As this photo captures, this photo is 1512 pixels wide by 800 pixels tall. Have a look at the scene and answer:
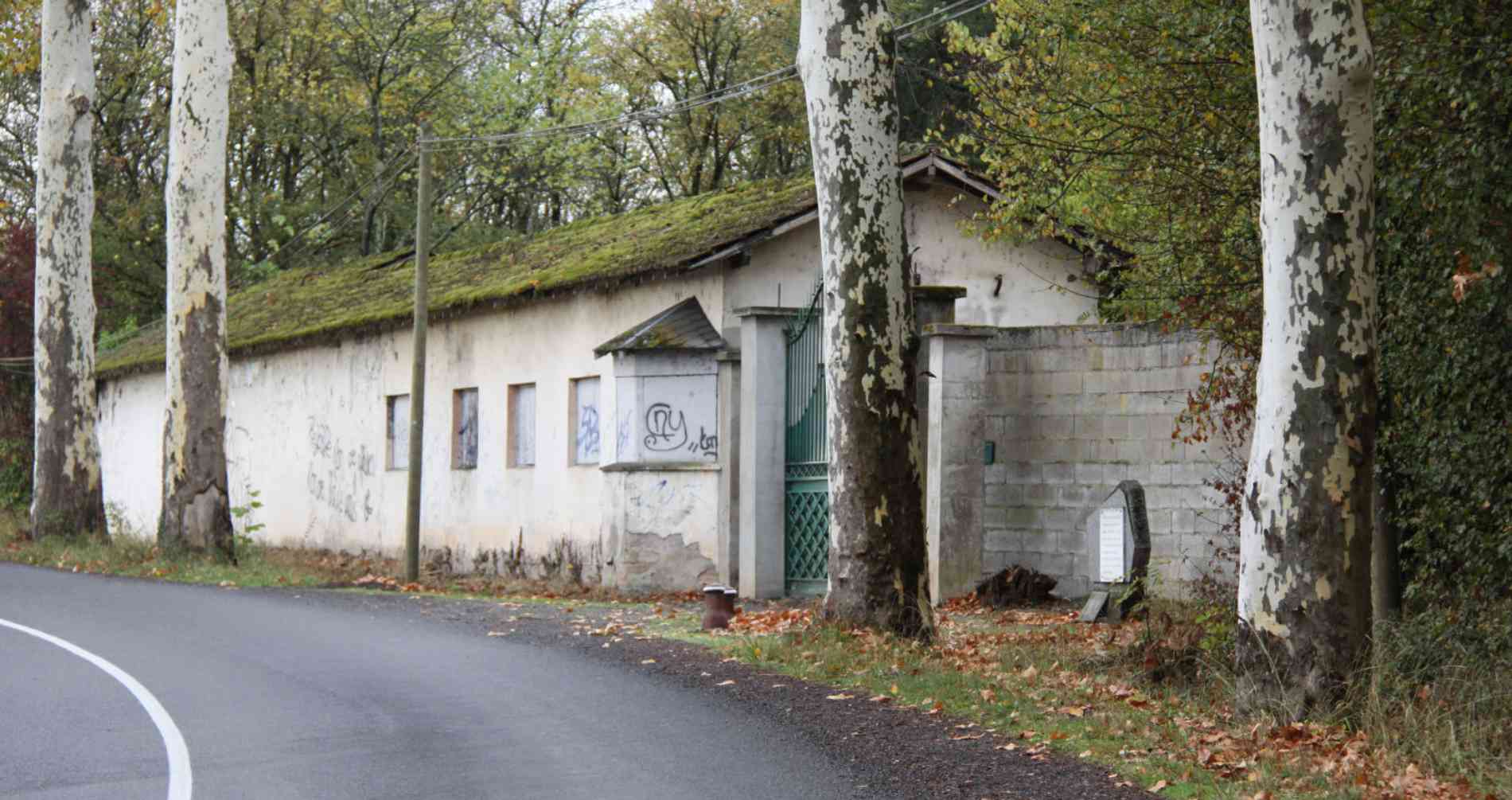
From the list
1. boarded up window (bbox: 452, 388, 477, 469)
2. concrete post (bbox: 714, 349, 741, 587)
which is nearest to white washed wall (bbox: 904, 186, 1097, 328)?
concrete post (bbox: 714, 349, 741, 587)

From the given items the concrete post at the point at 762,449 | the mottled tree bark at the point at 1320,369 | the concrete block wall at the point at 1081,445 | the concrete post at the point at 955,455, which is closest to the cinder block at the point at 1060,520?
the concrete block wall at the point at 1081,445

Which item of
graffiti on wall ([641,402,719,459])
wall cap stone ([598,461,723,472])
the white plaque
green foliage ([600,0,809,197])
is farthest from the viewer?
green foliage ([600,0,809,197])

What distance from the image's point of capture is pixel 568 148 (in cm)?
4459

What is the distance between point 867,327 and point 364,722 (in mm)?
4898

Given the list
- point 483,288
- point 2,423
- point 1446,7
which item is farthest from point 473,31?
point 1446,7

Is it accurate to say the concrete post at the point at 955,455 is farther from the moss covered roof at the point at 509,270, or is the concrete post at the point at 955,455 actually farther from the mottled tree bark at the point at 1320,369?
the mottled tree bark at the point at 1320,369

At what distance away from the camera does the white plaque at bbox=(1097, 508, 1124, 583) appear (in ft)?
49.5

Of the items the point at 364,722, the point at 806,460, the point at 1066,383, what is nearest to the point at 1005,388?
the point at 1066,383

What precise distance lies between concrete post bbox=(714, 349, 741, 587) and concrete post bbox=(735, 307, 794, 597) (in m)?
0.22

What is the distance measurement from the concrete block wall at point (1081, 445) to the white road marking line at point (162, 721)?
28.7 ft

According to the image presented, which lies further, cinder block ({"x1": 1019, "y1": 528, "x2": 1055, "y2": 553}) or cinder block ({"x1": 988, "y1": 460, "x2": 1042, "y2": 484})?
cinder block ({"x1": 988, "y1": 460, "x2": 1042, "y2": 484})

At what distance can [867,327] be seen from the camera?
13.2 metres

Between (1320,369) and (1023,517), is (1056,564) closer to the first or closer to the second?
(1023,517)

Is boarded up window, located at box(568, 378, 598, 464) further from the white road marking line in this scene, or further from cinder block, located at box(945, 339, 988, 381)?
the white road marking line
